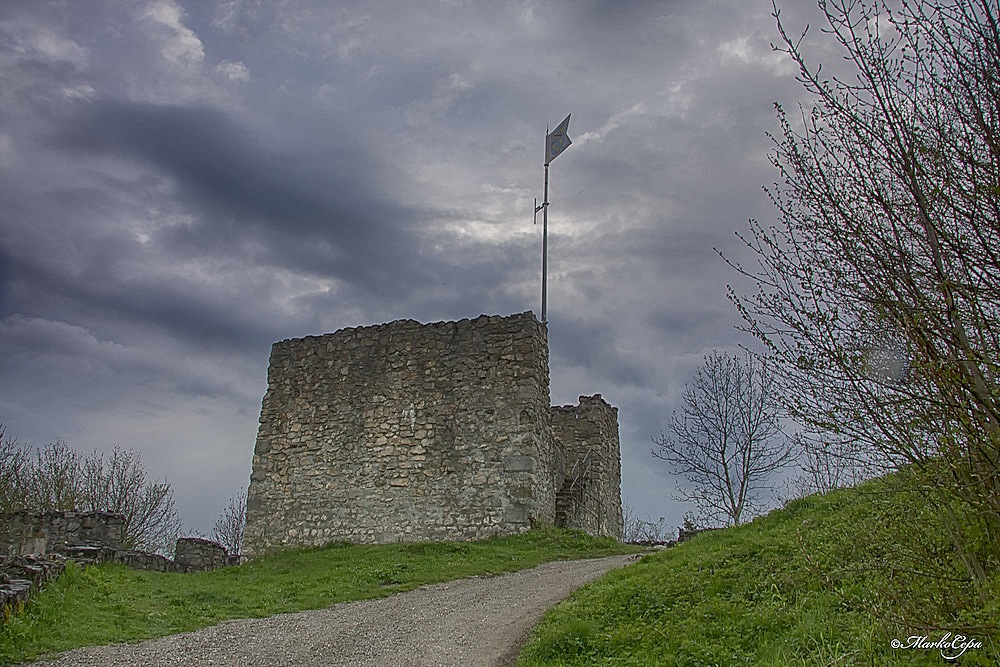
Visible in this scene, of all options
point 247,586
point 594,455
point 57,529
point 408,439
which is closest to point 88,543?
point 57,529

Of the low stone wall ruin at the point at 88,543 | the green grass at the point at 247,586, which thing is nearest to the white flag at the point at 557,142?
the green grass at the point at 247,586

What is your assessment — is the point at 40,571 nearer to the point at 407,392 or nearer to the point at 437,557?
the point at 437,557

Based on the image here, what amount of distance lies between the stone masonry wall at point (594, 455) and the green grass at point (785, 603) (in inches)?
449

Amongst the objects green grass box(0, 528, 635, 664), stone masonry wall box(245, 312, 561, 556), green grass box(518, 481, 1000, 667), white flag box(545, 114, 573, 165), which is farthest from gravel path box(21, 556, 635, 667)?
white flag box(545, 114, 573, 165)

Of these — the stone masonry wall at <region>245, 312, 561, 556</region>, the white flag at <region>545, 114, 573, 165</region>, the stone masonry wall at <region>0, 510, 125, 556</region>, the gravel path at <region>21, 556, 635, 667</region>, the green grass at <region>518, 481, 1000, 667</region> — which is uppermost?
the white flag at <region>545, 114, 573, 165</region>

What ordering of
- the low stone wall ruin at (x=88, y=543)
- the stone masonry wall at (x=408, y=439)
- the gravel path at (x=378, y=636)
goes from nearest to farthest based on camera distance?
the gravel path at (x=378, y=636) → the low stone wall ruin at (x=88, y=543) → the stone masonry wall at (x=408, y=439)

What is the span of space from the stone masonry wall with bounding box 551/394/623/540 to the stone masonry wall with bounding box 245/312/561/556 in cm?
303

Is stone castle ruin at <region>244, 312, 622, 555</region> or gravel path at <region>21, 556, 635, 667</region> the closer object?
gravel path at <region>21, 556, 635, 667</region>

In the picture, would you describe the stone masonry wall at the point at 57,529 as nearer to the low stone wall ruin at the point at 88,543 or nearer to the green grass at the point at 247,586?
the low stone wall ruin at the point at 88,543

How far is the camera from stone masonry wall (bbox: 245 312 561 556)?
16.4 m

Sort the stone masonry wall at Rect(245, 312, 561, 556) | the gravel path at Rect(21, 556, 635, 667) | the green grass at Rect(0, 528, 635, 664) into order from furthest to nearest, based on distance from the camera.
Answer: the stone masonry wall at Rect(245, 312, 561, 556) → the green grass at Rect(0, 528, 635, 664) → the gravel path at Rect(21, 556, 635, 667)

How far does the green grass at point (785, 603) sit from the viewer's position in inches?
180

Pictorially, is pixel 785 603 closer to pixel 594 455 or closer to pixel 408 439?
pixel 408 439

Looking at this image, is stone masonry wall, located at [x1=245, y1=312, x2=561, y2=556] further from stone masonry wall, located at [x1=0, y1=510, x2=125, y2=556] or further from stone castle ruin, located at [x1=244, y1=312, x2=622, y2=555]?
stone masonry wall, located at [x1=0, y1=510, x2=125, y2=556]
